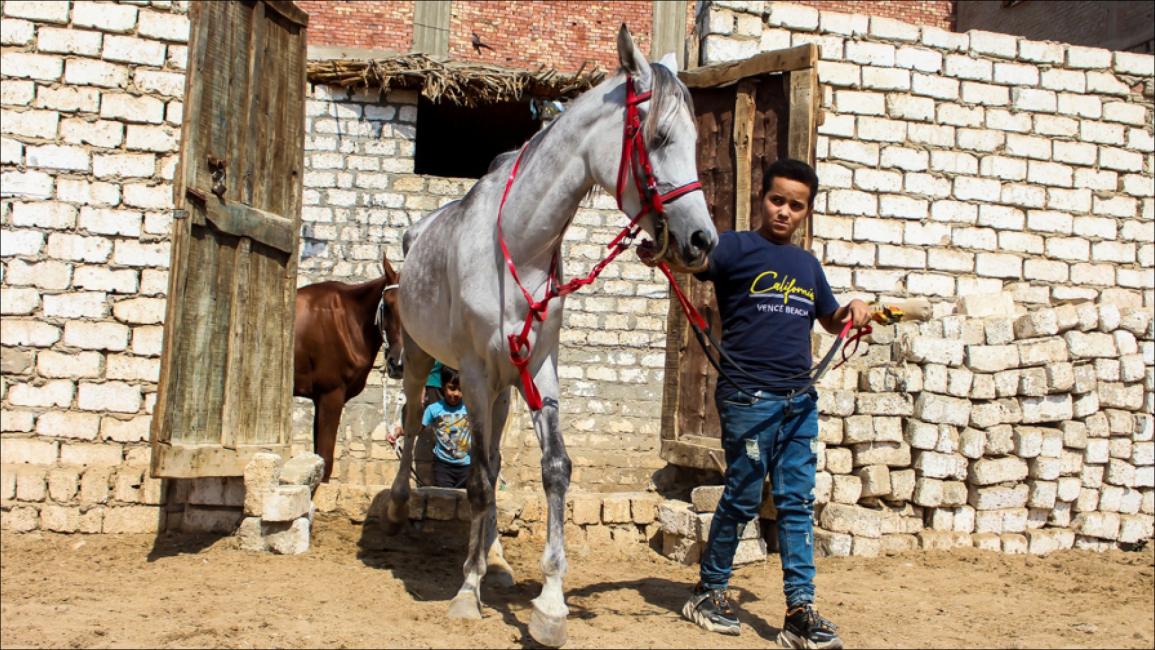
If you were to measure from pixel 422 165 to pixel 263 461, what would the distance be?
10.1 m

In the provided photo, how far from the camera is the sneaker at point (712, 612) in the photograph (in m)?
4.24

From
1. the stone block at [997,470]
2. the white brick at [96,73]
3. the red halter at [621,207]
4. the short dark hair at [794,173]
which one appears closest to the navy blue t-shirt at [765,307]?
the short dark hair at [794,173]

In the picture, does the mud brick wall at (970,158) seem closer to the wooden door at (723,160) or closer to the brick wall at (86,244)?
the wooden door at (723,160)

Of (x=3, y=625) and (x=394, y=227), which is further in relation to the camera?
(x=394, y=227)

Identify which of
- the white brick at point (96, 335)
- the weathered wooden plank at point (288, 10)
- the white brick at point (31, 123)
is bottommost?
the white brick at point (96, 335)

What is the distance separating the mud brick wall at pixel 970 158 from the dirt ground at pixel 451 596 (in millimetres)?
2554

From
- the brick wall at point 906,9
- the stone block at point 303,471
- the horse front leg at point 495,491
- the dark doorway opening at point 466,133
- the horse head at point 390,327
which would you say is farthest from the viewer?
the brick wall at point 906,9

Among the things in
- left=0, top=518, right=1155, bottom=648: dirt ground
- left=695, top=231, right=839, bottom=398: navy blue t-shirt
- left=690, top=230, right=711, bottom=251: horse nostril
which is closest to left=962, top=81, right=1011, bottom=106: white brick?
left=0, top=518, right=1155, bottom=648: dirt ground

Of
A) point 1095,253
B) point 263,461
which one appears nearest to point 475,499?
point 263,461

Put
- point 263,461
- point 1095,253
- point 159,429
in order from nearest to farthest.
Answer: point 159,429
point 263,461
point 1095,253

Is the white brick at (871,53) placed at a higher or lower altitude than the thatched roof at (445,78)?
lower

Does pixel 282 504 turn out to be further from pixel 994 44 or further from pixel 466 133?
pixel 466 133

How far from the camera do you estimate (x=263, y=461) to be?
576 cm

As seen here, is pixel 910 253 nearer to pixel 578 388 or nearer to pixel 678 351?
pixel 678 351
